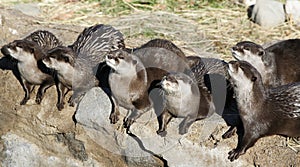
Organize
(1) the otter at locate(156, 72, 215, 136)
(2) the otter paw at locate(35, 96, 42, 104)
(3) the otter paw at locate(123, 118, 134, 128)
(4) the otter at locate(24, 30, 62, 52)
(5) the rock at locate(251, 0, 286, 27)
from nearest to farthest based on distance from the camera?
(1) the otter at locate(156, 72, 215, 136), (3) the otter paw at locate(123, 118, 134, 128), (2) the otter paw at locate(35, 96, 42, 104), (4) the otter at locate(24, 30, 62, 52), (5) the rock at locate(251, 0, 286, 27)

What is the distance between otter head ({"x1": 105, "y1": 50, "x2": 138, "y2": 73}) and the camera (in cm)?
366

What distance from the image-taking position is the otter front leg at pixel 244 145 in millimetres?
3531

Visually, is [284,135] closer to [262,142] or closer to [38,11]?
[262,142]

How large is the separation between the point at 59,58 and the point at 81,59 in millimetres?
255

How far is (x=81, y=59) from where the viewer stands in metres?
4.19

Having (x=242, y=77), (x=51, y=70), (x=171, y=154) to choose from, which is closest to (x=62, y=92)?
(x=51, y=70)

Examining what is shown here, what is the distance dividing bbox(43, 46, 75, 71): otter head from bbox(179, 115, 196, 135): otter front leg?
80 centimetres

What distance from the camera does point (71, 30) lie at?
4977 mm

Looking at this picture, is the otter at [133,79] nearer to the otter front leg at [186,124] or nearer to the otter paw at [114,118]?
the otter paw at [114,118]

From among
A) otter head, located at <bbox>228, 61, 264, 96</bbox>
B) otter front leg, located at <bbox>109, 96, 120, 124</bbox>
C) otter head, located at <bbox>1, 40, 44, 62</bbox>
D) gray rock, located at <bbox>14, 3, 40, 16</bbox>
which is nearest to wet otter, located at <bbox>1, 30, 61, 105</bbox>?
otter head, located at <bbox>1, 40, 44, 62</bbox>

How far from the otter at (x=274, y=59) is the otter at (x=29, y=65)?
1191 millimetres

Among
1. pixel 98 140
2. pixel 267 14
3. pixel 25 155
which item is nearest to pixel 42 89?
pixel 25 155

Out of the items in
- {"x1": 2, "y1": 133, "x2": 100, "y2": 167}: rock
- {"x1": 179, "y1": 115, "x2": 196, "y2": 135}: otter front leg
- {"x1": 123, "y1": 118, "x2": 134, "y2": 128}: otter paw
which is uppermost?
{"x1": 179, "y1": 115, "x2": 196, "y2": 135}: otter front leg

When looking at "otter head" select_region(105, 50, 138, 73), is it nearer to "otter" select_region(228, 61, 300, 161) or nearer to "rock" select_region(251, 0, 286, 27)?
"otter" select_region(228, 61, 300, 161)
